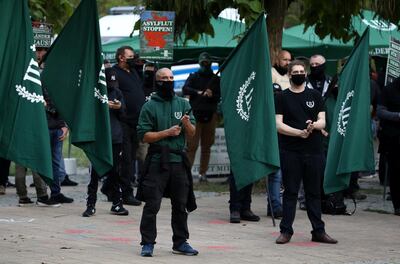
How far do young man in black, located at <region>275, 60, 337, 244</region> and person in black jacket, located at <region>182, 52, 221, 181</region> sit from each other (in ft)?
19.1

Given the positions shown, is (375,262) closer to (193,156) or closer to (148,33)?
(148,33)

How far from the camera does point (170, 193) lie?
34.9ft

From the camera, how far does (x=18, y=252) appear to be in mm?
10336

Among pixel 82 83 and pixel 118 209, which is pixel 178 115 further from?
pixel 118 209

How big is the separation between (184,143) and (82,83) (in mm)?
1206

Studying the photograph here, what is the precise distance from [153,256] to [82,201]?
5.01 meters

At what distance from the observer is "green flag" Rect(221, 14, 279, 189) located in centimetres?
1176

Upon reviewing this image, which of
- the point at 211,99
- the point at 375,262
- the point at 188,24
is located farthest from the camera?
the point at 211,99

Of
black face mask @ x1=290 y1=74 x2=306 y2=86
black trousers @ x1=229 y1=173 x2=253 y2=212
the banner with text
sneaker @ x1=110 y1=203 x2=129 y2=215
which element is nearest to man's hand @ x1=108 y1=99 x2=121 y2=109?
sneaker @ x1=110 y1=203 x2=129 y2=215

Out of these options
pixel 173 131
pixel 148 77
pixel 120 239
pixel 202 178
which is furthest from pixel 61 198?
pixel 173 131

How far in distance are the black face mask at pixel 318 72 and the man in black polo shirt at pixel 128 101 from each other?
2.40m

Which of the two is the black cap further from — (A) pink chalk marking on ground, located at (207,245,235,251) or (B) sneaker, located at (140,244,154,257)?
(B) sneaker, located at (140,244,154,257)

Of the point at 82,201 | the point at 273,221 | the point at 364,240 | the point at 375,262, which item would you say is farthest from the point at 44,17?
the point at 375,262

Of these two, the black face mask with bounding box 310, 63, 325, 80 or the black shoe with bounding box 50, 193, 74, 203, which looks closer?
the black face mask with bounding box 310, 63, 325, 80
